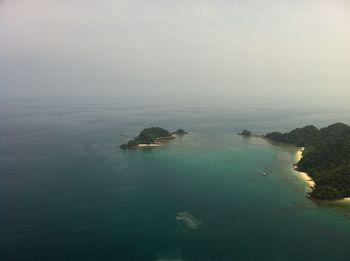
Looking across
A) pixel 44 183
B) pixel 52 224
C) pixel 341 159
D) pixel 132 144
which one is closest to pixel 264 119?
pixel 132 144

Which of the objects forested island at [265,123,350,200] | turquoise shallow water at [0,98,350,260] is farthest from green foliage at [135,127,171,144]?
forested island at [265,123,350,200]

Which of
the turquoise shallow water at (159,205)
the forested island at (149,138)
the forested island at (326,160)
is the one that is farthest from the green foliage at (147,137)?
the forested island at (326,160)

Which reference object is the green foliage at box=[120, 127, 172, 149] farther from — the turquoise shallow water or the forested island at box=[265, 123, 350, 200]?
the forested island at box=[265, 123, 350, 200]

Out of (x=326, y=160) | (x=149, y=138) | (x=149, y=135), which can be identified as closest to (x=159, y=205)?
(x=326, y=160)

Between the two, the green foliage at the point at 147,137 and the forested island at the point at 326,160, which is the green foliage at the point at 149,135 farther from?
the forested island at the point at 326,160

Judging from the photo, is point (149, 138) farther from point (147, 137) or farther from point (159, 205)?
point (159, 205)

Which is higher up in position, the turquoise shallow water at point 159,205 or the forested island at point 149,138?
the forested island at point 149,138
